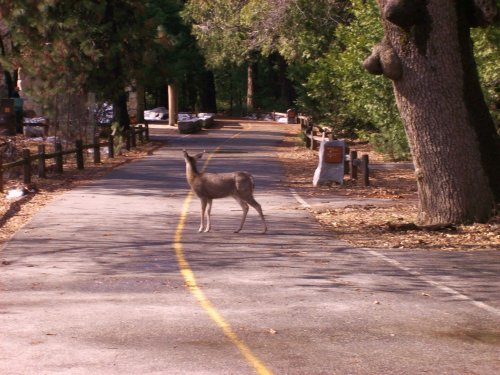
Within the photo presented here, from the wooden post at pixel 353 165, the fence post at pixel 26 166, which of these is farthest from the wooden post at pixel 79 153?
the wooden post at pixel 353 165

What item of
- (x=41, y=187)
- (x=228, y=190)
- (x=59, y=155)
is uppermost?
(x=228, y=190)

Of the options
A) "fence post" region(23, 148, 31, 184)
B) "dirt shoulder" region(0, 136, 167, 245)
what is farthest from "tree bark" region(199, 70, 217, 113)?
"fence post" region(23, 148, 31, 184)

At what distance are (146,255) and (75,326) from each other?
504 cm

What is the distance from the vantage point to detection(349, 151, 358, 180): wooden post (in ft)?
93.4

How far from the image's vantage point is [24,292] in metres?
12.4

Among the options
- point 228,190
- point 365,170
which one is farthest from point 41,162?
point 228,190

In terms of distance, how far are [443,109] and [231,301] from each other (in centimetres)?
785

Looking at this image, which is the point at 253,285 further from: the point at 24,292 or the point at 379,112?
the point at 379,112

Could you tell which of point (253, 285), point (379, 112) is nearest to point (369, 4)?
point (379, 112)

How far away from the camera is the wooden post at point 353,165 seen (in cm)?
2847

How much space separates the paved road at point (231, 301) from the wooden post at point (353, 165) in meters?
8.18

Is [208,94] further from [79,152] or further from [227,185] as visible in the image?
[227,185]

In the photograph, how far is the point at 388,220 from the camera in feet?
64.8

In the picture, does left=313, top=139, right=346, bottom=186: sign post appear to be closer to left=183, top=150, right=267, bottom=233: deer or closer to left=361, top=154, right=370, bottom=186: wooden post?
left=361, top=154, right=370, bottom=186: wooden post
